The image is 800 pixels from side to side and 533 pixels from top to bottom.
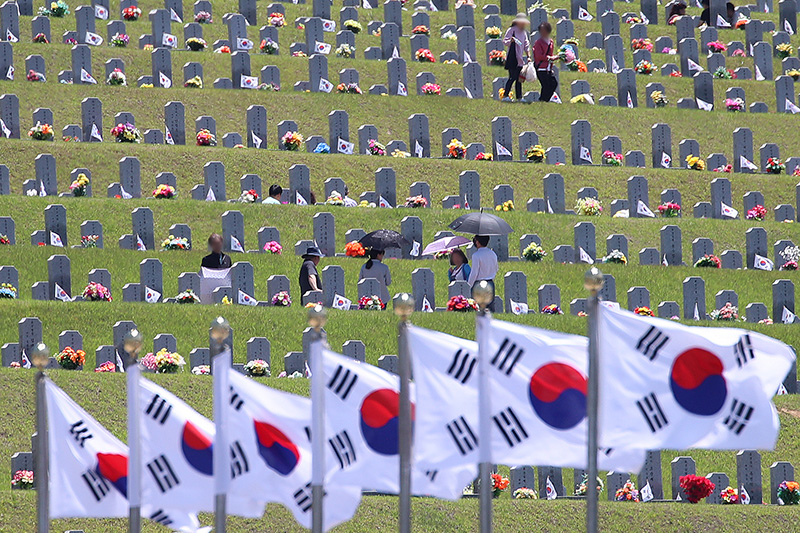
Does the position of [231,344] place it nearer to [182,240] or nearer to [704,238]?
[182,240]

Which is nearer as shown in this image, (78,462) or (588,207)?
(78,462)

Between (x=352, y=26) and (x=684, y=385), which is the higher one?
(x=352, y=26)

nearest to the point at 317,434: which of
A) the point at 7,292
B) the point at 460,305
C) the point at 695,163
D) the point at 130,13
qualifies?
the point at 460,305

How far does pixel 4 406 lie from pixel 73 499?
5549mm

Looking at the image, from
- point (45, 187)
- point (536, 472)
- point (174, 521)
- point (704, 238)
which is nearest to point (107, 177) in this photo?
point (45, 187)

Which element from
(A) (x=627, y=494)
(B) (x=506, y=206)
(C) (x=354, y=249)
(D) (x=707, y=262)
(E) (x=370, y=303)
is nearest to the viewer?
(A) (x=627, y=494)

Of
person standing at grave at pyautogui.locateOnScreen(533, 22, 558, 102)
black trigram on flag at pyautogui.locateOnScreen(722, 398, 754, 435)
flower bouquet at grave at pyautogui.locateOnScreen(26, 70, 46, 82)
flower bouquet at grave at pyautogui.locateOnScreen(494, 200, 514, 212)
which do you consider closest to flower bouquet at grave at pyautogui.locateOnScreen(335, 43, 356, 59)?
person standing at grave at pyautogui.locateOnScreen(533, 22, 558, 102)

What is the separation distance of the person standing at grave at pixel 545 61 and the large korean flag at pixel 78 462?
57.6 ft

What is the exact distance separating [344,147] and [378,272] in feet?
21.0

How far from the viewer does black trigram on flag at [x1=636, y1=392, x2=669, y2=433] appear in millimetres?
13844

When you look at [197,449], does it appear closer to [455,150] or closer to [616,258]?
[616,258]

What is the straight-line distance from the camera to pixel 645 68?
1380 inches

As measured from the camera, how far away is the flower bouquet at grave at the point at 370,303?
22938mm

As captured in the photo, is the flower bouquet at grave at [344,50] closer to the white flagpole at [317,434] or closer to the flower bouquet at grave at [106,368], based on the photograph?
the flower bouquet at grave at [106,368]
